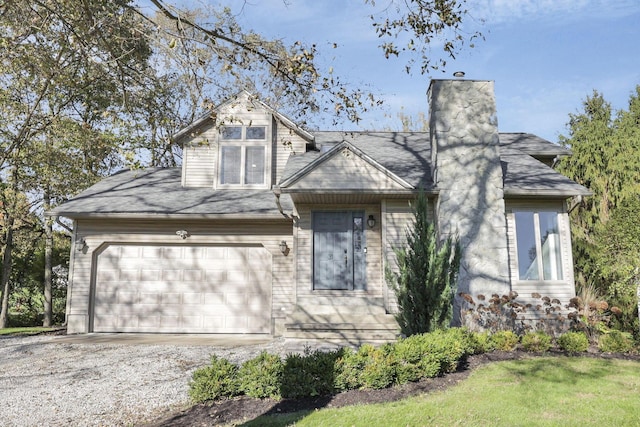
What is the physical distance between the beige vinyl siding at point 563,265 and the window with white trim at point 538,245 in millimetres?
100

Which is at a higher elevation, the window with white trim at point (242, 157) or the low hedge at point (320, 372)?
the window with white trim at point (242, 157)

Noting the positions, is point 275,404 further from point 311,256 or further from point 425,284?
point 311,256

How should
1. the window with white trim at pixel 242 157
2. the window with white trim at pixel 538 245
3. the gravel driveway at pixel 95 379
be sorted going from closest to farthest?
the gravel driveway at pixel 95 379, the window with white trim at pixel 538 245, the window with white trim at pixel 242 157

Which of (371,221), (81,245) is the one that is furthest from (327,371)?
(81,245)

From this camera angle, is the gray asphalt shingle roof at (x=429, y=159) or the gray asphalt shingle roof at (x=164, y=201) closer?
the gray asphalt shingle roof at (x=429, y=159)

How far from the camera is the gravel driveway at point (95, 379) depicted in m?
5.48

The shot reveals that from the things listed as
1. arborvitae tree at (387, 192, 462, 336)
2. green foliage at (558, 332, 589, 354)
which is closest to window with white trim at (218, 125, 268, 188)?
arborvitae tree at (387, 192, 462, 336)

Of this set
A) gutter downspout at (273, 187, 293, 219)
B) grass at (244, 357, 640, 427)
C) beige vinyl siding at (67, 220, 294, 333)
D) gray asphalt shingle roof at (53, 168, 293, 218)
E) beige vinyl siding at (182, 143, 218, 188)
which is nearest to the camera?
grass at (244, 357, 640, 427)

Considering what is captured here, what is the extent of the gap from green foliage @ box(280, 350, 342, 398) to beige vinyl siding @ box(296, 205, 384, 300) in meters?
4.34

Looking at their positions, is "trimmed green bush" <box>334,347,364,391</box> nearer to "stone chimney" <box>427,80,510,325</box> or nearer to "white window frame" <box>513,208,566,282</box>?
"stone chimney" <box>427,80,510,325</box>

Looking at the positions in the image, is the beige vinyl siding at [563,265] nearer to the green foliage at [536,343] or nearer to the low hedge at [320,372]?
the green foliage at [536,343]

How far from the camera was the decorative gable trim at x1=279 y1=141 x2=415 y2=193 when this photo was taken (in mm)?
9680

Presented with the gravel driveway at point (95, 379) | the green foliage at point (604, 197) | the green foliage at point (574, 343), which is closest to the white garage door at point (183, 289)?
the gravel driveway at point (95, 379)

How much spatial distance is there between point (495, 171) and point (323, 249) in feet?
14.1
